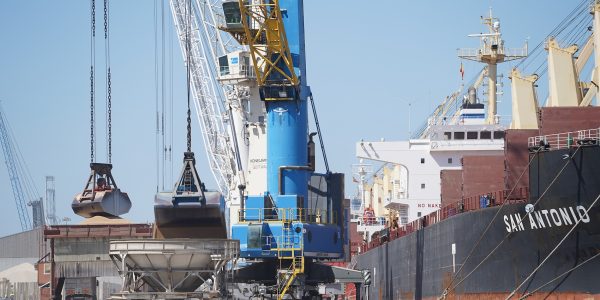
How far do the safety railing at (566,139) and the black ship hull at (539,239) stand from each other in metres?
0.23

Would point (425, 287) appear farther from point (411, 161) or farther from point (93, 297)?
point (93, 297)

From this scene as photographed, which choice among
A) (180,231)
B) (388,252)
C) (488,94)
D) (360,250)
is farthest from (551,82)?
(360,250)

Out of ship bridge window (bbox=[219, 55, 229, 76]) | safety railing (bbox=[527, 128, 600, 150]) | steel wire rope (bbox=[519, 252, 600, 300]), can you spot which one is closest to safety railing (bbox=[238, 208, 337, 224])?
steel wire rope (bbox=[519, 252, 600, 300])

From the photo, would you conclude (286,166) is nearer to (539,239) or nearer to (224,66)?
(539,239)

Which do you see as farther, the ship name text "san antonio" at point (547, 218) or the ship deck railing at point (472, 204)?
the ship deck railing at point (472, 204)

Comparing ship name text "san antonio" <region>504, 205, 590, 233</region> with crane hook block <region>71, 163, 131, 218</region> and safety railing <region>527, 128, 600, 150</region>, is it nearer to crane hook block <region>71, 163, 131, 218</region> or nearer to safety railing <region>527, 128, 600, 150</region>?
safety railing <region>527, 128, 600, 150</region>

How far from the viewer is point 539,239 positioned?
3759cm

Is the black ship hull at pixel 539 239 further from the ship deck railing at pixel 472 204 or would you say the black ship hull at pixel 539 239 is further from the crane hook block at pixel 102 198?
Answer: the crane hook block at pixel 102 198

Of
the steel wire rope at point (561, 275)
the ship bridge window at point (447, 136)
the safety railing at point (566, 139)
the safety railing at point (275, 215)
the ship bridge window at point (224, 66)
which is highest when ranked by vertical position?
the ship bridge window at point (224, 66)

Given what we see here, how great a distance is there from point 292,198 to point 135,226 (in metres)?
8.71

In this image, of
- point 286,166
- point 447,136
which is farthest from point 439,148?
point 286,166

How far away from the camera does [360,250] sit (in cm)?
8062

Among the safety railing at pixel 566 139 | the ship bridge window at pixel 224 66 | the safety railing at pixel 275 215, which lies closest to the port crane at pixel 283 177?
the safety railing at pixel 275 215

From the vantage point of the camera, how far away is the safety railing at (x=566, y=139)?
35344 mm
